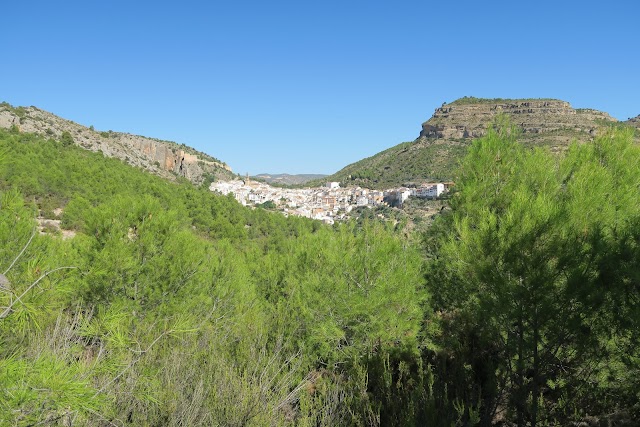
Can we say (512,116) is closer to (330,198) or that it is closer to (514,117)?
(514,117)

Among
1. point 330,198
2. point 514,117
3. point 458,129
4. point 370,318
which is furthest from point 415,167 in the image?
point 370,318

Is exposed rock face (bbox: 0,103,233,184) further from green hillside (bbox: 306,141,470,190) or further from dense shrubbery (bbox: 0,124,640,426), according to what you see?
dense shrubbery (bbox: 0,124,640,426)

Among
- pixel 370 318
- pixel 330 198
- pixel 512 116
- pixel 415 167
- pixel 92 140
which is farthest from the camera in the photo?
pixel 330 198

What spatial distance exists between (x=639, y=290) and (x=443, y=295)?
3031 mm

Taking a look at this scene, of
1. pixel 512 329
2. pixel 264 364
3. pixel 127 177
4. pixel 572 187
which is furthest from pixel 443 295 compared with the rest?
pixel 127 177

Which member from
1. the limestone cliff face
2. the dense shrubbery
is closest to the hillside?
the limestone cliff face

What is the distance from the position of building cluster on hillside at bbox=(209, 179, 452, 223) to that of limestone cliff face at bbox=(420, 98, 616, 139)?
1493cm

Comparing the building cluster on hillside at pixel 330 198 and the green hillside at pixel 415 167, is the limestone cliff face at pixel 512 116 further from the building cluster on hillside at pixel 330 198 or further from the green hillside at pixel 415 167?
the building cluster on hillside at pixel 330 198

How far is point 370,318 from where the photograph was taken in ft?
19.1

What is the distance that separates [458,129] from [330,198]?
1017 inches

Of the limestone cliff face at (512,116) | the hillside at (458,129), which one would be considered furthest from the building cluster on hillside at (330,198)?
the limestone cliff face at (512,116)

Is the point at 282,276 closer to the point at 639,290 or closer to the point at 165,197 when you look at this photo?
the point at 639,290

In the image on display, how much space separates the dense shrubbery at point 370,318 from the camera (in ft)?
7.77

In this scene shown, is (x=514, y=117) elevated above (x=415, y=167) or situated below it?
above
